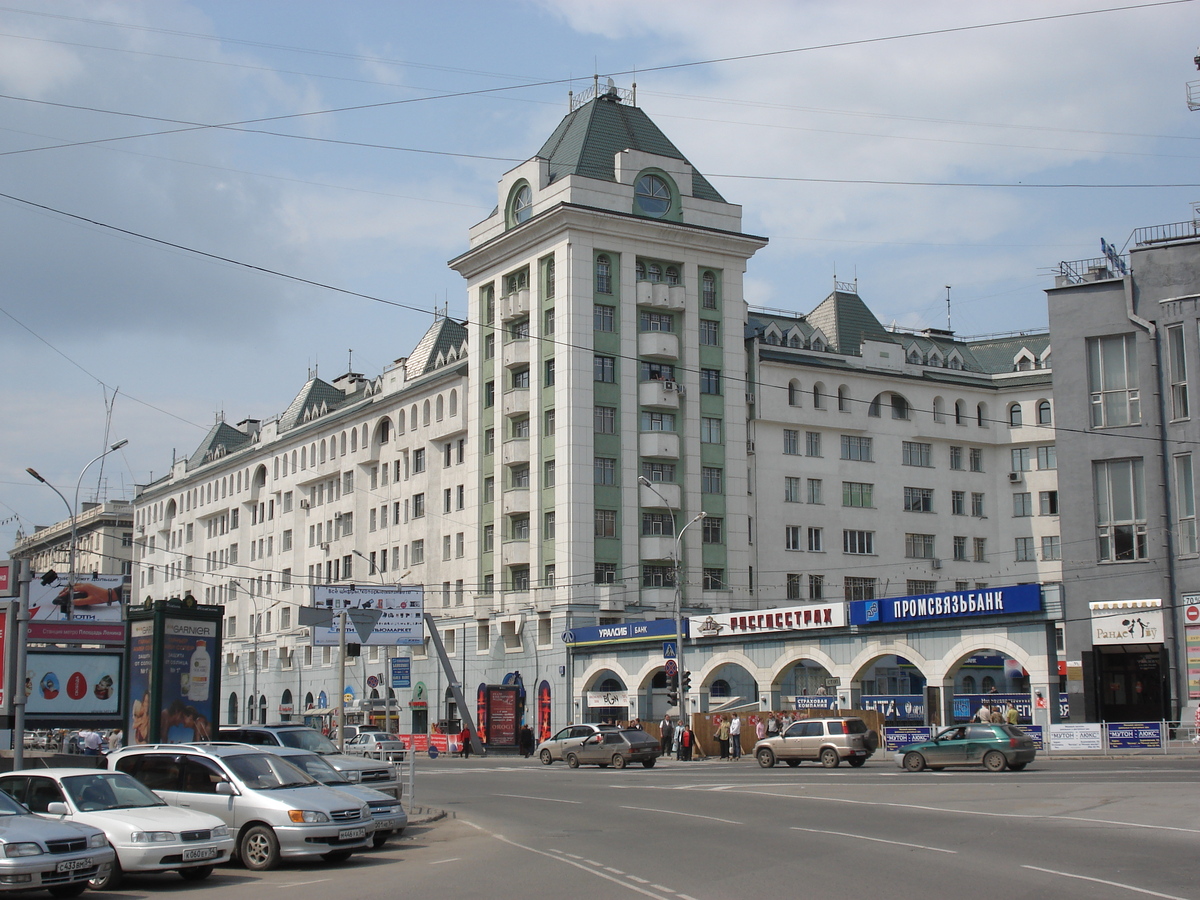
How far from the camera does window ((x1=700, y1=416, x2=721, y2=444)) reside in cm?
6681

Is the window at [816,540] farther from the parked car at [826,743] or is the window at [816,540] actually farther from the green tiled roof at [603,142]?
the parked car at [826,743]

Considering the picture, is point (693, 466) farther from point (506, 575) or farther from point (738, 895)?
point (738, 895)

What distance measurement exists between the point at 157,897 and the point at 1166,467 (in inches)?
1560

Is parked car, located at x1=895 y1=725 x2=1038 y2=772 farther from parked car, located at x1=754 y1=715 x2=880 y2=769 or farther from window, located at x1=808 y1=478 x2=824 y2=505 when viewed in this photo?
window, located at x1=808 y1=478 x2=824 y2=505

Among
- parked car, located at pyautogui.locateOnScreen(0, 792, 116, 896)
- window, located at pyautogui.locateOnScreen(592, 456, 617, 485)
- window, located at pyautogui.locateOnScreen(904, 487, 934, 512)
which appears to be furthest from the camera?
window, located at pyautogui.locateOnScreen(904, 487, 934, 512)

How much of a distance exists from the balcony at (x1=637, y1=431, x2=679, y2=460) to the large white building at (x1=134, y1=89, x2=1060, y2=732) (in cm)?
11

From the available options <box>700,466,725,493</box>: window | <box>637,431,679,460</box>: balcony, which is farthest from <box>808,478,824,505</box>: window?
<box>637,431,679,460</box>: balcony

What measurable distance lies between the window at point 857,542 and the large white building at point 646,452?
176mm

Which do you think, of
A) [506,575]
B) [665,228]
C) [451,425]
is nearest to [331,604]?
[506,575]

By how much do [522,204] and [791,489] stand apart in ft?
69.2

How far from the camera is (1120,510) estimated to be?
46.3 meters

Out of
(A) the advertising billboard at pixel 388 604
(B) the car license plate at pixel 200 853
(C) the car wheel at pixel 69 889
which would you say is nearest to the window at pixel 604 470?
(A) the advertising billboard at pixel 388 604

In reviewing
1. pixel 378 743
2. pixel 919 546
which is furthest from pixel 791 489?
pixel 378 743

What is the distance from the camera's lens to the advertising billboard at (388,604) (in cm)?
6234
